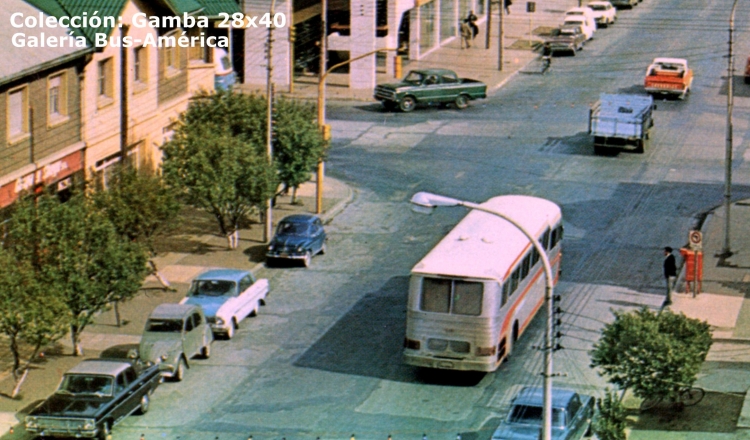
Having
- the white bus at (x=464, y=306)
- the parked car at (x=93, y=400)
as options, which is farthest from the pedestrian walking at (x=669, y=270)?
the parked car at (x=93, y=400)

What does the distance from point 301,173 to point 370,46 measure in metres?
24.5

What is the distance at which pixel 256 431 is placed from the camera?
30.5 m

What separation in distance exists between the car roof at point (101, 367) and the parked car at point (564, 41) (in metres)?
55.4

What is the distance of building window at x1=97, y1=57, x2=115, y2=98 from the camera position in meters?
46.8

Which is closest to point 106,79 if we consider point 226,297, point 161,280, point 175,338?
point 161,280

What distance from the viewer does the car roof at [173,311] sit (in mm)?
34719

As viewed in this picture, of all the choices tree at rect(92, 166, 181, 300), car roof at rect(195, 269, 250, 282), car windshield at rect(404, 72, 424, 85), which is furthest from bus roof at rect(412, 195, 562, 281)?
car windshield at rect(404, 72, 424, 85)

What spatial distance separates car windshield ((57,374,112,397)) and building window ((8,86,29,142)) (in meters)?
11.8

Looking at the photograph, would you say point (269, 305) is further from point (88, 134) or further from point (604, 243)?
point (604, 243)

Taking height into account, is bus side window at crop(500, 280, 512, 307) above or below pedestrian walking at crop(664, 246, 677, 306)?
above

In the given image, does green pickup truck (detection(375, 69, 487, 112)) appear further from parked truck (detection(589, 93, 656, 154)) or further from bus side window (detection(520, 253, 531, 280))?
bus side window (detection(520, 253, 531, 280))

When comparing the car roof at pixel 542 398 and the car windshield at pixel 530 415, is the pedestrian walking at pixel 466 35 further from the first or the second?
the car windshield at pixel 530 415

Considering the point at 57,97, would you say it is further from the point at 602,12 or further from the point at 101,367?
the point at 602,12

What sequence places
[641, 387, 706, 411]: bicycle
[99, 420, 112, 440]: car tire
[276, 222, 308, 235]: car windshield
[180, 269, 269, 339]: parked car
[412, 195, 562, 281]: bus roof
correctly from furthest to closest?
[276, 222, 308, 235]: car windshield, [180, 269, 269, 339]: parked car, [412, 195, 562, 281]: bus roof, [641, 387, 706, 411]: bicycle, [99, 420, 112, 440]: car tire
